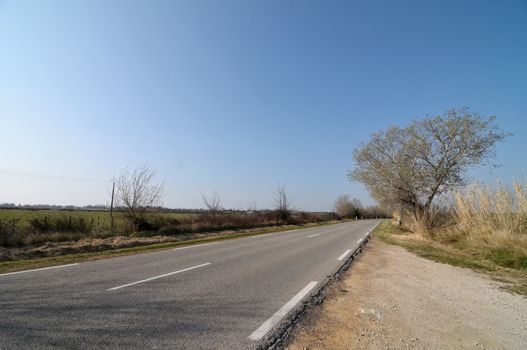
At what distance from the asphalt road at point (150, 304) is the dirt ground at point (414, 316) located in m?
0.65

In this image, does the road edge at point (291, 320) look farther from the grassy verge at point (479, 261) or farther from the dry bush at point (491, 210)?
the dry bush at point (491, 210)

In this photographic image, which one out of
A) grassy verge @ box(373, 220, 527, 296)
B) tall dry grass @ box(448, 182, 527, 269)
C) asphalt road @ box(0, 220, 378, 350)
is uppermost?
tall dry grass @ box(448, 182, 527, 269)

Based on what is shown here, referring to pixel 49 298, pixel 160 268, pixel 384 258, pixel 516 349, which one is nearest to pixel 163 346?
pixel 49 298

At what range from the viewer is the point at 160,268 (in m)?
8.24

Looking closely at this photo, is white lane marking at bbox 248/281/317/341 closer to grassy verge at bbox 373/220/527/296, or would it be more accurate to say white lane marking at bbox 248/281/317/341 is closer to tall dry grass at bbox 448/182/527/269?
grassy verge at bbox 373/220/527/296

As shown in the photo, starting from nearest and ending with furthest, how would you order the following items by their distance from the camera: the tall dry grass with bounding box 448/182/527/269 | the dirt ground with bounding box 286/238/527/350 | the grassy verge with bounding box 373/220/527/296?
the dirt ground with bounding box 286/238/527/350, the grassy verge with bounding box 373/220/527/296, the tall dry grass with bounding box 448/182/527/269

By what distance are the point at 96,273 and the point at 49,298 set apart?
238cm

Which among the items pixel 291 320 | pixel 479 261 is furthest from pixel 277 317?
pixel 479 261

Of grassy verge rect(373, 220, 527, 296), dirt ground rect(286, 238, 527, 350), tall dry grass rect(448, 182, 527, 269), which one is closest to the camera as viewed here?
dirt ground rect(286, 238, 527, 350)

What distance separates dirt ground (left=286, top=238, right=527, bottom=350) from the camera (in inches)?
147

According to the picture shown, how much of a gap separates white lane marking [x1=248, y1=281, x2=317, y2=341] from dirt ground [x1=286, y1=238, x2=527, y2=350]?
0.37 metres

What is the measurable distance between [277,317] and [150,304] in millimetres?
2135

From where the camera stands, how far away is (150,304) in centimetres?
491

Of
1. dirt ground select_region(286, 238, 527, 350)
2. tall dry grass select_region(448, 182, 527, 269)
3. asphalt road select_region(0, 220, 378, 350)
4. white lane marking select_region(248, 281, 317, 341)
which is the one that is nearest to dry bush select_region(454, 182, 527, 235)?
tall dry grass select_region(448, 182, 527, 269)
